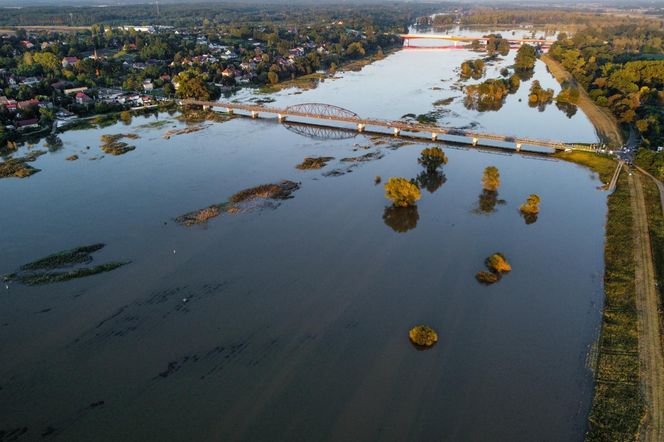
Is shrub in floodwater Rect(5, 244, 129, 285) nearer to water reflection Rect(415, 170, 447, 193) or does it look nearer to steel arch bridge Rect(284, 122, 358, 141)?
water reflection Rect(415, 170, 447, 193)

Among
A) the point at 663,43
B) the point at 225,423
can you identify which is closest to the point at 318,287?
the point at 225,423

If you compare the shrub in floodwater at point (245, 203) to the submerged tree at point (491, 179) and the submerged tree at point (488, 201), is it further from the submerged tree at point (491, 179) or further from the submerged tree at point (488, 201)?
the submerged tree at point (491, 179)

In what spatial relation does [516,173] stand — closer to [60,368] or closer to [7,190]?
[60,368]

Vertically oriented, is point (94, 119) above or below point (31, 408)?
above

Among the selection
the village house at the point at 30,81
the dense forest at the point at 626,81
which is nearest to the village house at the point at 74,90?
the village house at the point at 30,81

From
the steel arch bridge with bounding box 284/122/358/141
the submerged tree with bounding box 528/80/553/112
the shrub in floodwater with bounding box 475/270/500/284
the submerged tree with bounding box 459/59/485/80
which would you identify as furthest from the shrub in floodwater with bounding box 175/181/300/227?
the submerged tree with bounding box 459/59/485/80

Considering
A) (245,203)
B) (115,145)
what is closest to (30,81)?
(115,145)

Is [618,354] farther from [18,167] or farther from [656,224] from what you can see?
[18,167]
